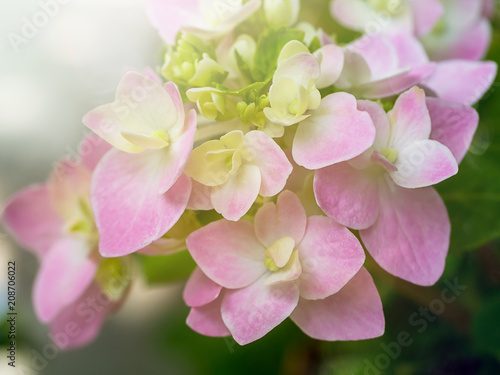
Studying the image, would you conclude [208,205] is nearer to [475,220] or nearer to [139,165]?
[139,165]

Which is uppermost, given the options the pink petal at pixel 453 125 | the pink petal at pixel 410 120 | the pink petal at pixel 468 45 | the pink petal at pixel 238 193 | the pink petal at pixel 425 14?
the pink petal at pixel 238 193

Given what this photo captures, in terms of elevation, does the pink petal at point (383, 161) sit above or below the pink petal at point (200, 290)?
above

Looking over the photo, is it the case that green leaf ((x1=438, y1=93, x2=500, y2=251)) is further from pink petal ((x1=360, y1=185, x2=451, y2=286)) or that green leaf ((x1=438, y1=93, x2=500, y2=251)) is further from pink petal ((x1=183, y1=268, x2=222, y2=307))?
pink petal ((x1=183, y1=268, x2=222, y2=307))

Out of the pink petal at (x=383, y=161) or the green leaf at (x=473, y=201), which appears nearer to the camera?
the pink petal at (x=383, y=161)

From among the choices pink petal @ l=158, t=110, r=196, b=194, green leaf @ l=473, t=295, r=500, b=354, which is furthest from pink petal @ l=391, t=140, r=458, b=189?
green leaf @ l=473, t=295, r=500, b=354

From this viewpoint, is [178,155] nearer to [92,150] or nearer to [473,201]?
[92,150]

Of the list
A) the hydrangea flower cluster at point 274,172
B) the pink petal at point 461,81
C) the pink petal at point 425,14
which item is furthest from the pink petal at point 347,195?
the pink petal at point 425,14

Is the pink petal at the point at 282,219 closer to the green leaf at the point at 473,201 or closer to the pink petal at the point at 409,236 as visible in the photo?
the pink petal at the point at 409,236
